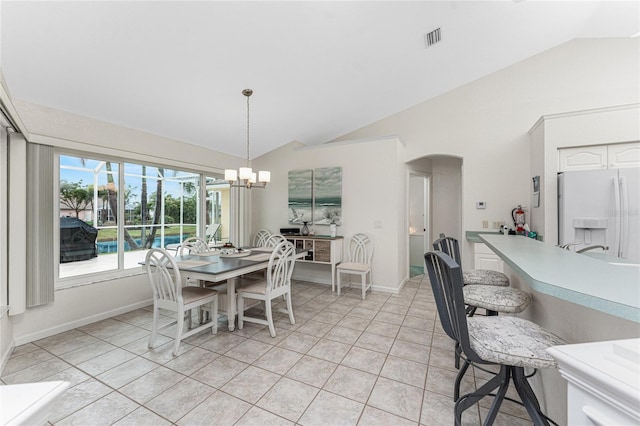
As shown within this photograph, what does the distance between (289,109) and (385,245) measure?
2675 mm

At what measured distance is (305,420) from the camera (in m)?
1.66

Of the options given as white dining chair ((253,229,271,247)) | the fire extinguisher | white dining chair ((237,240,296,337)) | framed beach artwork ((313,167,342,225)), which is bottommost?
white dining chair ((237,240,296,337))

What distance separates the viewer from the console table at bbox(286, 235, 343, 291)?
175 inches

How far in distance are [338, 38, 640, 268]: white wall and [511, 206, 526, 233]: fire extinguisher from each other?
0.12 m

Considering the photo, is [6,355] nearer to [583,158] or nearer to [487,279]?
[487,279]

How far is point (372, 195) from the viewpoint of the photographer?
4477mm

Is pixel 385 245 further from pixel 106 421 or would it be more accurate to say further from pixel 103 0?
pixel 103 0

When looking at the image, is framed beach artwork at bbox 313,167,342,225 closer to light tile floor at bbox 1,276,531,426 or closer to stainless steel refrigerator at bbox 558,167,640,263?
light tile floor at bbox 1,276,531,426

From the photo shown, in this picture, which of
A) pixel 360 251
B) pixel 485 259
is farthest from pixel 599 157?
pixel 360 251

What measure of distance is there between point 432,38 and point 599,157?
247 centimetres

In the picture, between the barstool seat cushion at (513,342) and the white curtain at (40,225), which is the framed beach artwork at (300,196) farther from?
the barstool seat cushion at (513,342)

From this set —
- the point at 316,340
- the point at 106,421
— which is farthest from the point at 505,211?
the point at 106,421

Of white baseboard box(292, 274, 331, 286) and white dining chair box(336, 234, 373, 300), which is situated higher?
white dining chair box(336, 234, 373, 300)

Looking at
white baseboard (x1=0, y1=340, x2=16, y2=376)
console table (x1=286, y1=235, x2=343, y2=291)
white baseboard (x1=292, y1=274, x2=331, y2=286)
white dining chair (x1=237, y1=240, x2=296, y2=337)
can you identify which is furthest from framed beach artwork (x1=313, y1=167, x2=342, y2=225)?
white baseboard (x1=0, y1=340, x2=16, y2=376)
